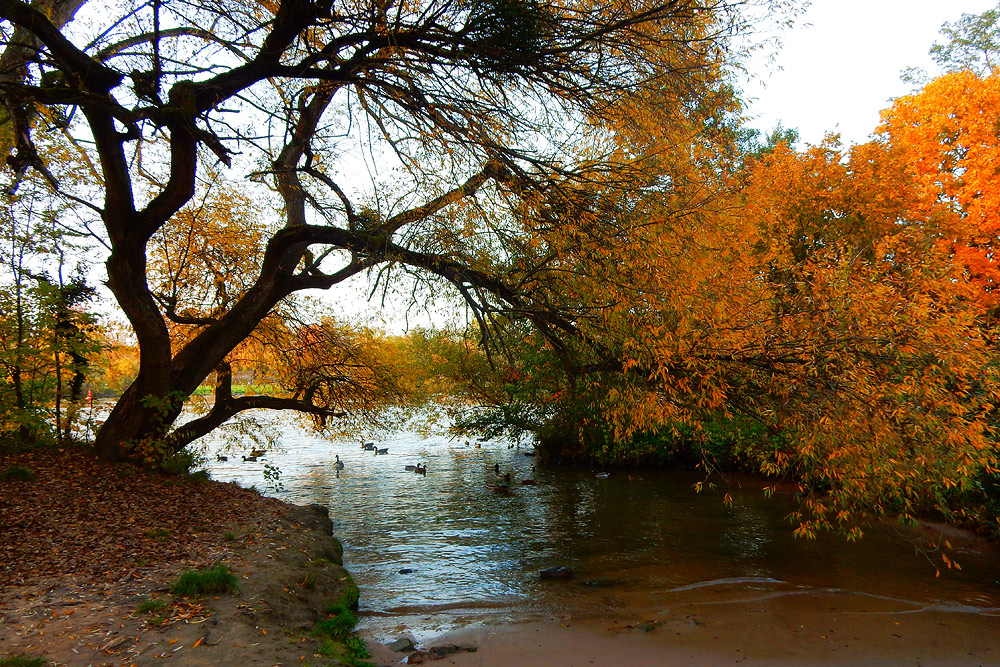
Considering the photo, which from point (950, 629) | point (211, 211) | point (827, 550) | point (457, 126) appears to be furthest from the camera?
point (211, 211)

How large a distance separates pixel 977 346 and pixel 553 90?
6.69 meters

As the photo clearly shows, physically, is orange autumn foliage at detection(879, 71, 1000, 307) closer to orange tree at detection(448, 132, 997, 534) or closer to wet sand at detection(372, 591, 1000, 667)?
orange tree at detection(448, 132, 997, 534)

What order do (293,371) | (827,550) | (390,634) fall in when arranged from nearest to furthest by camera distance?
(390,634) → (827,550) → (293,371)

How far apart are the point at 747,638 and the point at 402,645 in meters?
4.21

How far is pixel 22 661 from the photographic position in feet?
14.1

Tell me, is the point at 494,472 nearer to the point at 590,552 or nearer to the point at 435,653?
the point at 590,552

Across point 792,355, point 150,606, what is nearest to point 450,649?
point 150,606

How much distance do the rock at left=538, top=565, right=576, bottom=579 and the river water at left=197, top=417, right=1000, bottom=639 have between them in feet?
0.64

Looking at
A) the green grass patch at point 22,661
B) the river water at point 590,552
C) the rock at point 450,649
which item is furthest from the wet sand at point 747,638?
the green grass patch at point 22,661

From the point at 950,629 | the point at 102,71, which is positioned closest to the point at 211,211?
the point at 102,71

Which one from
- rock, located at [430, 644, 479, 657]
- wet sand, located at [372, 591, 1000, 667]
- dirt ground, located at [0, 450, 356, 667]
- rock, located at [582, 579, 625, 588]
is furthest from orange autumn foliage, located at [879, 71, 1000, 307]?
dirt ground, located at [0, 450, 356, 667]

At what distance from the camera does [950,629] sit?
304 inches

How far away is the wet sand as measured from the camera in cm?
672

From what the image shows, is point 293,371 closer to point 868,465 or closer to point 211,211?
point 211,211
